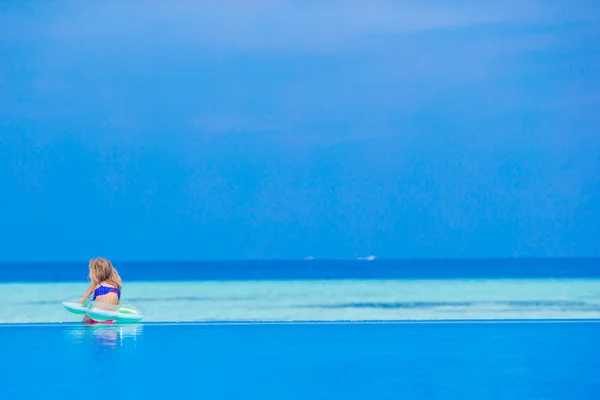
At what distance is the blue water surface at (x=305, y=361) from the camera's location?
3.29 metres

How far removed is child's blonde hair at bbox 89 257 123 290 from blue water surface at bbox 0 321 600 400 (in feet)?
1.40

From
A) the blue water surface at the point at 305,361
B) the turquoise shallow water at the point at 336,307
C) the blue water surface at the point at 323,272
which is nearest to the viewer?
the blue water surface at the point at 305,361

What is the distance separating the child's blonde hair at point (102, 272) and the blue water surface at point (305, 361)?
426mm

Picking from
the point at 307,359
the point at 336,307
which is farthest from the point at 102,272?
the point at 336,307

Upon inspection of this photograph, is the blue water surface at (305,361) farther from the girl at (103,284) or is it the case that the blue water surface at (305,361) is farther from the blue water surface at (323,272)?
the blue water surface at (323,272)

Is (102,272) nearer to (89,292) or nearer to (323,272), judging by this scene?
(89,292)

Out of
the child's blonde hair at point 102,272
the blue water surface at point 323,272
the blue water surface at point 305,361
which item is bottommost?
the blue water surface at point 305,361

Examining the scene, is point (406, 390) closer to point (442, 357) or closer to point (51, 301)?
point (442, 357)

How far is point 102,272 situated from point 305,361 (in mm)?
2172

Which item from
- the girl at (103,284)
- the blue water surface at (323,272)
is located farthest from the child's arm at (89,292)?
the blue water surface at (323,272)

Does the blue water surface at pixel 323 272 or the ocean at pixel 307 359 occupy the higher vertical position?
the blue water surface at pixel 323 272

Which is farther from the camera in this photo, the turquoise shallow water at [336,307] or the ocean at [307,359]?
the turquoise shallow water at [336,307]

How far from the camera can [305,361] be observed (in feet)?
13.1

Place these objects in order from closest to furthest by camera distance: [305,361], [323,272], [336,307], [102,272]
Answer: [305,361], [102,272], [336,307], [323,272]
